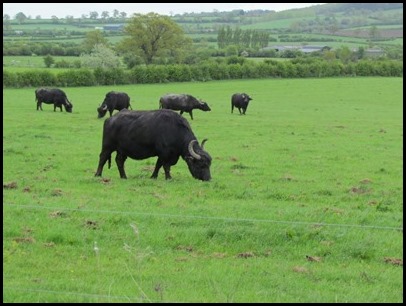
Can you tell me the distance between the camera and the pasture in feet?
28.3

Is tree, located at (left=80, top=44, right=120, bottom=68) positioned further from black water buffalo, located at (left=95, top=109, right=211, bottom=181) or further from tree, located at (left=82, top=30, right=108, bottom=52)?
black water buffalo, located at (left=95, top=109, right=211, bottom=181)

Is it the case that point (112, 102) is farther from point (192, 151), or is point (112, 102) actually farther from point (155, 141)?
point (192, 151)

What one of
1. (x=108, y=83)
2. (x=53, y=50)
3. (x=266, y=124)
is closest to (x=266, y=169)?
(x=266, y=124)

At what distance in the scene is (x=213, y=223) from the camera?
1176 centimetres

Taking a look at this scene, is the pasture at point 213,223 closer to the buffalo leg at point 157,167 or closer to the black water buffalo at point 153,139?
the buffalo leg at point 157,167

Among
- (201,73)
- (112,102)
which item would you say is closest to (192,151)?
(112,102)

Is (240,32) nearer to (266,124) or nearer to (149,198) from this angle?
(266,124)

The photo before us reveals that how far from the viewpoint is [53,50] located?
105188 millimetres

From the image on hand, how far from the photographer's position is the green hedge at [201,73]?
226 feet

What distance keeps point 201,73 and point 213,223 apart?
71062 millimetres

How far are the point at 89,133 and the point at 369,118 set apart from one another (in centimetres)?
2092

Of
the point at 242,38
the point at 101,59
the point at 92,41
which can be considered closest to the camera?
the point at 101,59

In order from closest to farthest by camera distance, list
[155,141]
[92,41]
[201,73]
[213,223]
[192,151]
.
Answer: [213,223] → [192,151] → [155,141] → [201,73] → [92,41]

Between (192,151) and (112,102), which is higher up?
(192,151)
